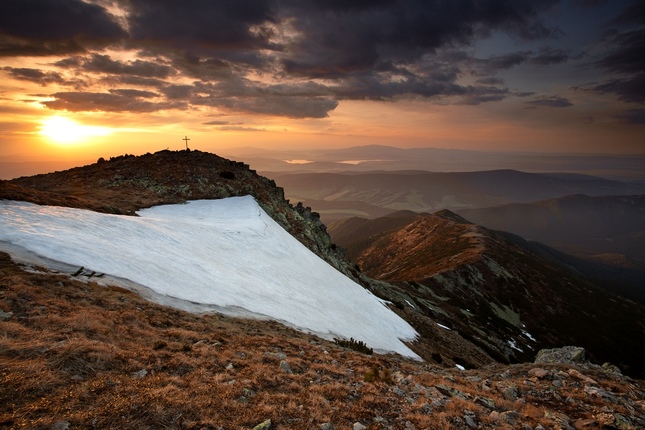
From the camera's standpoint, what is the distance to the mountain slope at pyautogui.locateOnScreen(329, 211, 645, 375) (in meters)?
105

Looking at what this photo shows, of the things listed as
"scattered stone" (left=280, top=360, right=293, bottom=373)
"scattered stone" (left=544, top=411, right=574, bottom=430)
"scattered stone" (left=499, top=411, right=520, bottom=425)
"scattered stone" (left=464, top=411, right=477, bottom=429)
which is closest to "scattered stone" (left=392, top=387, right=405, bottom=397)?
"scattered stone" (left=464, top=411, right=477, bottom=429)

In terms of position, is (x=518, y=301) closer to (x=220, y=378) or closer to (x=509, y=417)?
(x=509, y=417)

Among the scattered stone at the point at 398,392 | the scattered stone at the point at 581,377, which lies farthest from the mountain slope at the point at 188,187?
the scattered stone at the point at 398,392

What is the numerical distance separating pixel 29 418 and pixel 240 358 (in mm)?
6459

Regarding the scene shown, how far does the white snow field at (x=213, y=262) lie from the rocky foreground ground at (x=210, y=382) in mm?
2184

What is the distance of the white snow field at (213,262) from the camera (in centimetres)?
1669

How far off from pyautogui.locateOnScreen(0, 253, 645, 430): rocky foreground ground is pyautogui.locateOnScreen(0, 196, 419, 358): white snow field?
7.16 feet

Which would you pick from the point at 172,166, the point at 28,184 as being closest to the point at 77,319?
the point at 172,166

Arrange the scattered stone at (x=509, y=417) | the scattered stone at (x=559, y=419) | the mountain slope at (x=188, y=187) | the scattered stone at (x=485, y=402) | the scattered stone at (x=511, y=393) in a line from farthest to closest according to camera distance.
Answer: the mountain slope at (x=188, y=187) → the scattered stone at (x=511, y=393) → the scattered stone at (x=485, y=402) → the scattered stone at (x=559, y=419) → the scattered stone at (x=509, y=417)

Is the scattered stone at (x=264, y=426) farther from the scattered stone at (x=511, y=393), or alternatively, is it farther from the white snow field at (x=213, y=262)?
the scattered stone at (x=511, y=393)

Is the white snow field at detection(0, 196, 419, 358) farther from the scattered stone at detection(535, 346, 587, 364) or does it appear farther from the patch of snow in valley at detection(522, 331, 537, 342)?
the patch of snow in valley at detection(522, 331, 537, 342)

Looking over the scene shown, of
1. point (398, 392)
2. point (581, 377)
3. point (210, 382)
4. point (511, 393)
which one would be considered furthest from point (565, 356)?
point (210, 382)

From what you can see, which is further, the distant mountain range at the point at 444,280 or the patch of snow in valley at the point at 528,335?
the patch of snow in valley at the point at 528,335

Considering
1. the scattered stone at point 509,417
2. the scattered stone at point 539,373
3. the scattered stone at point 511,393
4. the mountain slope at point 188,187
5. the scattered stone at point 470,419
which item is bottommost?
the scattered stone at point 539,373
